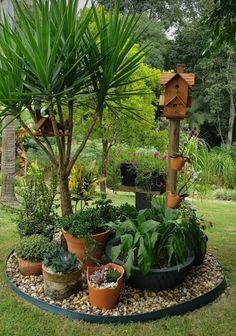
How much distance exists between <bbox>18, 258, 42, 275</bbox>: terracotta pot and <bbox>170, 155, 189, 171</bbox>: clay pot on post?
1385mm

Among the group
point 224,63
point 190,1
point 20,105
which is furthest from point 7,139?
point 190,1

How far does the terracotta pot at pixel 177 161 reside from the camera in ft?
10.4

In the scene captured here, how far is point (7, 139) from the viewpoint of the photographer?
6012mm

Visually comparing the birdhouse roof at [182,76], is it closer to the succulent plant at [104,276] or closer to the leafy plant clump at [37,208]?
the leafy plant clump at [37,208]

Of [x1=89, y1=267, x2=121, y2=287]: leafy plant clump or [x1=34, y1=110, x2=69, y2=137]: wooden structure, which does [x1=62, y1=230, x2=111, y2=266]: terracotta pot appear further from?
[x1=34, y1=110, x2=69, y2=137]: wooden structure

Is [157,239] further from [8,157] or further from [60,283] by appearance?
[8,157]

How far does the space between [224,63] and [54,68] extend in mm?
14285

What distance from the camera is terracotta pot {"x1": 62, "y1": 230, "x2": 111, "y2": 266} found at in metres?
3.08

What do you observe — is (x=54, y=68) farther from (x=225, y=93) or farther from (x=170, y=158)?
(x=225, y=93)

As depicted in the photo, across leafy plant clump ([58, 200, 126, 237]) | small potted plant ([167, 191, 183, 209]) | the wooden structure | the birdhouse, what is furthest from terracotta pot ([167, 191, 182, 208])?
the wooden structure

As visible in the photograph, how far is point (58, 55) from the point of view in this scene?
9.45 ft

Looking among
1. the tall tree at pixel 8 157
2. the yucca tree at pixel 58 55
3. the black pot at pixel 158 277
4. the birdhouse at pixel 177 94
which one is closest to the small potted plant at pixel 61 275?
the black pot at pixel 158 277

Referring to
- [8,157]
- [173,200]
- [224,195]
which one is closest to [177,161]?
[173,200]

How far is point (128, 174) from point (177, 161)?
135 cm
